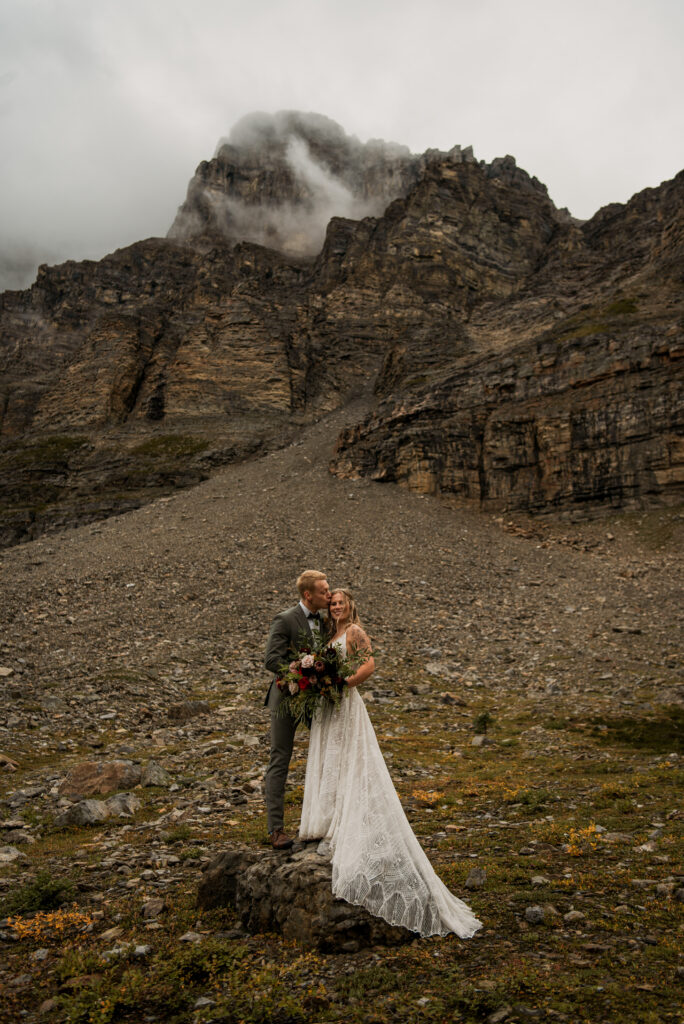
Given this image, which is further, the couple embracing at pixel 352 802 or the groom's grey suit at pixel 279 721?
the groom's grey suit at pixel 279 721

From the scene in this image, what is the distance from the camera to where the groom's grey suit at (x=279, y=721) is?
714 centimetres

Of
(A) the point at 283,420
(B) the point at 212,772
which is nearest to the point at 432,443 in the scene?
(A) the point at 283,420

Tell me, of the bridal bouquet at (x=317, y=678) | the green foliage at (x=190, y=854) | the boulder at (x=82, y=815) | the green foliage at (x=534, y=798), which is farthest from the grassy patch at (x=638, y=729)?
the boulder at (x=82, y=815)

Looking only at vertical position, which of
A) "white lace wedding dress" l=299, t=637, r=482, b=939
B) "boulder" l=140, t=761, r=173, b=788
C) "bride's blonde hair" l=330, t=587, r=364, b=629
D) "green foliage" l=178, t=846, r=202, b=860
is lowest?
"boulder" l=140, t=761, r=173, b=788

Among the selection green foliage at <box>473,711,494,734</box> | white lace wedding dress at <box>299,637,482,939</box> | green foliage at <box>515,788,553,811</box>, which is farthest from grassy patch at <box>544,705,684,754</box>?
white lace wedding dress at <box>299,637,482,939</box>

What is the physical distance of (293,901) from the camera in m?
5.87

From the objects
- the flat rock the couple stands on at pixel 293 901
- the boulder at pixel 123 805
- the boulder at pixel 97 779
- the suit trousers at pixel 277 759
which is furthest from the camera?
the boulder at pixel 97 779

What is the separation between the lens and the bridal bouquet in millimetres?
6605

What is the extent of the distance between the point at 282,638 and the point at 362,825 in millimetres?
2238

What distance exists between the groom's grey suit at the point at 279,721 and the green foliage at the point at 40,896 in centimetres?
245

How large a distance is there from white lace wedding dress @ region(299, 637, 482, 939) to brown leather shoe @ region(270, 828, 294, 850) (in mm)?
248

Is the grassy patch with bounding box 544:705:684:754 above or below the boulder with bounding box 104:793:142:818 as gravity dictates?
below

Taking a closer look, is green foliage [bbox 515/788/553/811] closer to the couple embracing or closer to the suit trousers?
the couple embracing

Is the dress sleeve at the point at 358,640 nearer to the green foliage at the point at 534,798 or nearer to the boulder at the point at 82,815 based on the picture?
the green foliage at the point at 534,798
